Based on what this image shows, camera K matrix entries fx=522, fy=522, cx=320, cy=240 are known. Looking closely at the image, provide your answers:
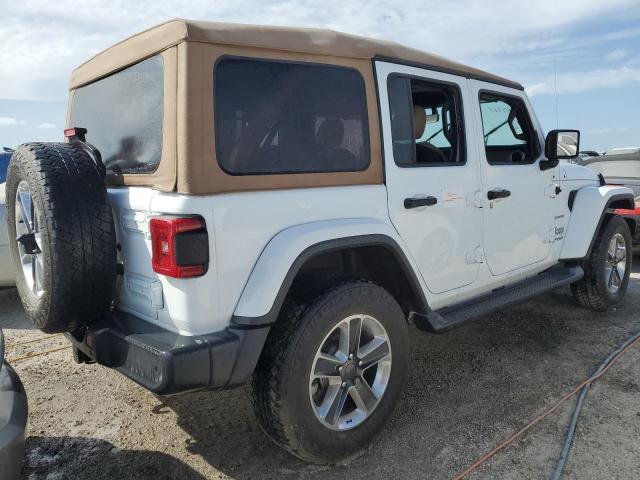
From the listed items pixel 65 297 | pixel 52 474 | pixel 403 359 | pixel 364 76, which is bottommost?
pixel 52 474

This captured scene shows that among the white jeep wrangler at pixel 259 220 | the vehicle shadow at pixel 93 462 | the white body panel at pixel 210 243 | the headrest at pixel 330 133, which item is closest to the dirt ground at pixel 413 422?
the vehicle shadow at pixel 93 462

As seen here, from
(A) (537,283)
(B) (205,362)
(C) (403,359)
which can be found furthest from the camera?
(A) (537,283)

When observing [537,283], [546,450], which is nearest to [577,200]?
[537,283]

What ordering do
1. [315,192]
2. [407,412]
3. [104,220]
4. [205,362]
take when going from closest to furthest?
[205,362] → [104,220] → [315,192] → [407,412]

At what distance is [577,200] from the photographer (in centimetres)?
422

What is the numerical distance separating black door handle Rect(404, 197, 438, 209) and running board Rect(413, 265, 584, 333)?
617 millimetres

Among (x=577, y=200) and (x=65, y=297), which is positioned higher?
(x=577, y=200)

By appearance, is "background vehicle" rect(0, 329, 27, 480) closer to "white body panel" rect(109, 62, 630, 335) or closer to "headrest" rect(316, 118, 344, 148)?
"white body panel" rect(109, 62, 630, 335)

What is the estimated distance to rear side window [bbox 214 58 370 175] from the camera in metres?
2.16

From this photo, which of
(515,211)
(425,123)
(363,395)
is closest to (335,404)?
(363,395)

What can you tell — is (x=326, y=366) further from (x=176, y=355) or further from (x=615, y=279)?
(x=615, y=279)

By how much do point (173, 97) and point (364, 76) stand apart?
1009 mm

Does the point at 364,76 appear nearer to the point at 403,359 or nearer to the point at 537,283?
the point at 403,359

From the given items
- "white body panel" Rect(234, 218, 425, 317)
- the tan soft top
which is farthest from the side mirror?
"white body panel" Rect(234, 218, 425, 317)
